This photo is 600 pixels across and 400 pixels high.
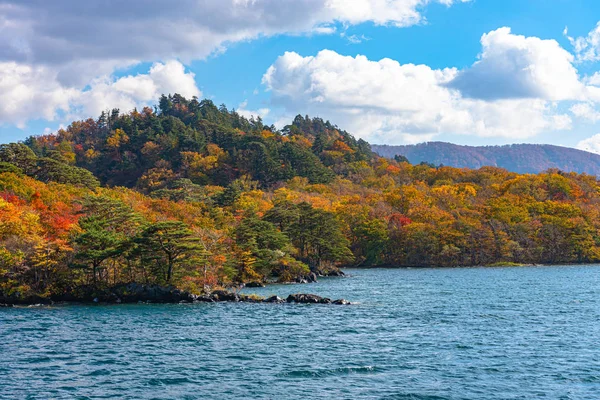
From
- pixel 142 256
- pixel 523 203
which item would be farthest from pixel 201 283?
pixel 523 203

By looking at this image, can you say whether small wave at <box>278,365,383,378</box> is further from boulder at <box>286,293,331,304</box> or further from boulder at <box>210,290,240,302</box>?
boulder at <box>210,290,240,302</box>

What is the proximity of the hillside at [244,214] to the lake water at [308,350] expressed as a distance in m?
5.93

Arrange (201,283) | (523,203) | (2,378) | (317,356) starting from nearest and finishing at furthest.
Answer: (2,378)
(317,356)
(201,283)
(523,203)

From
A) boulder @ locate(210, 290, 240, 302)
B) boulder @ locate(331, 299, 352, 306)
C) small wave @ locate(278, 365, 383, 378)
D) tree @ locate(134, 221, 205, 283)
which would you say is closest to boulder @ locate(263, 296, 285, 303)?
boulder @ locate(210, 290, 240, 302)

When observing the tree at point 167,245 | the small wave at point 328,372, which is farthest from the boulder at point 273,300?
the small wave at point 328,372

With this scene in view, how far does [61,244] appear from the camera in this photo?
5319 centimetres

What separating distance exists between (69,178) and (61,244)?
46685 mm

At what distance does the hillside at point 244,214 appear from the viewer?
53875 millimetres

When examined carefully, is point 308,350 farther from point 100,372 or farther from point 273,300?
point 273,300

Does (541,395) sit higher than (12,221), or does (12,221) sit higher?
(12,221)

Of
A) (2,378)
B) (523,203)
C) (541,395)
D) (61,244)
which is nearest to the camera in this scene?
(541,395)

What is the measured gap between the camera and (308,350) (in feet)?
105

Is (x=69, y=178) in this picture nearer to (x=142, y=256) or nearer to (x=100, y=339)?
(x=142, y=256)

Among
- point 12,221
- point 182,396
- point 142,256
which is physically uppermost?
point 12,221
